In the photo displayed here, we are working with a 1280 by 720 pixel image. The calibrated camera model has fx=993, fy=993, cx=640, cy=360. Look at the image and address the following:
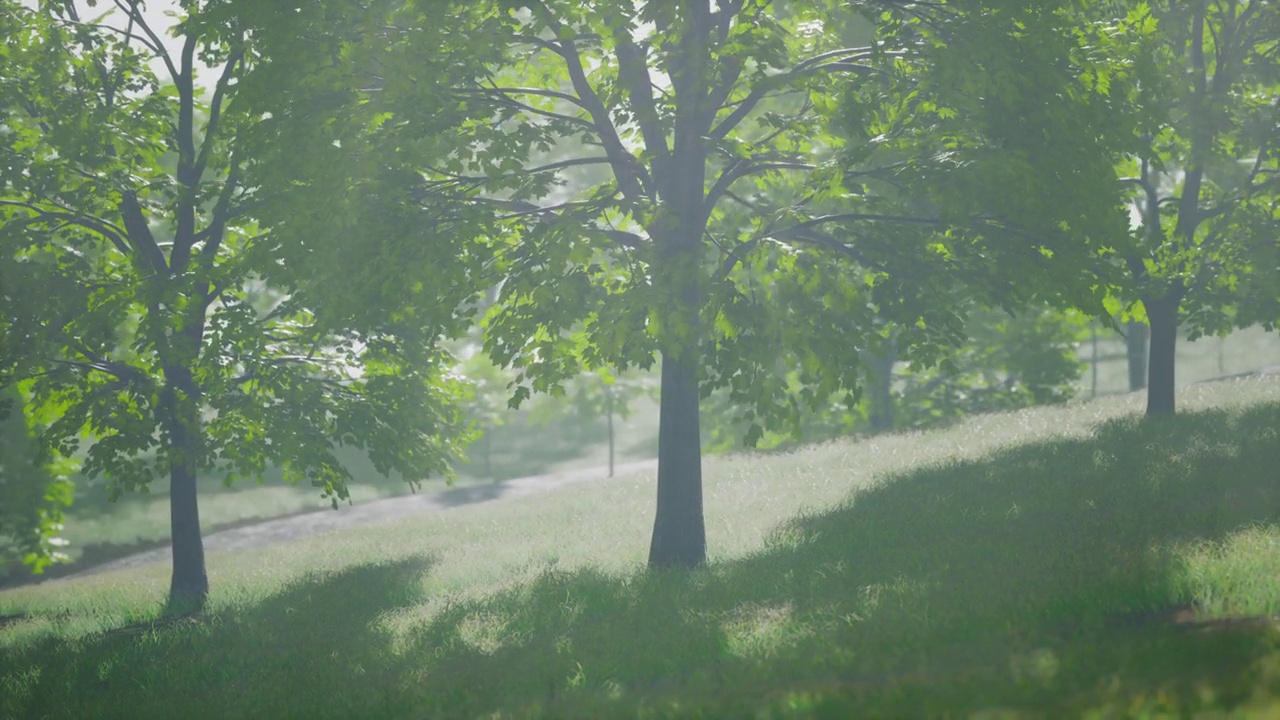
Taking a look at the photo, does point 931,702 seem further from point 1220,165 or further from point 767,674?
point 1220,165

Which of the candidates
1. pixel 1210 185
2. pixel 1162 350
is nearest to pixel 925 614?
pixel 1162 350

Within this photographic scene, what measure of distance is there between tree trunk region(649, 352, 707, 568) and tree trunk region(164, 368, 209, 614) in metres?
6.91

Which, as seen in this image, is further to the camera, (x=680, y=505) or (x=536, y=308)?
(x=680, y=505)

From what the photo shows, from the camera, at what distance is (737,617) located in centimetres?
880

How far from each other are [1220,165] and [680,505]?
11.7 metres

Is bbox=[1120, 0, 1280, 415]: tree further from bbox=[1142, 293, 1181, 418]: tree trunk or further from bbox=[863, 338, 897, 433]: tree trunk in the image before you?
bbox=[863, 338, 897, 433]: tree trunk

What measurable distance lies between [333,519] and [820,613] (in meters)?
25.7

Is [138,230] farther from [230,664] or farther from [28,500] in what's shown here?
[28,500]

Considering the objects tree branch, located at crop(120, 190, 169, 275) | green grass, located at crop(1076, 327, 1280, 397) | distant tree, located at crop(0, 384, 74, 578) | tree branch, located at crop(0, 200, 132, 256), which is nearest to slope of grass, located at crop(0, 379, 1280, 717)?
tree branch, located at crop(120, 190, 169, 275)

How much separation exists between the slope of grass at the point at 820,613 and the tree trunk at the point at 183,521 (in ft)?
1.81

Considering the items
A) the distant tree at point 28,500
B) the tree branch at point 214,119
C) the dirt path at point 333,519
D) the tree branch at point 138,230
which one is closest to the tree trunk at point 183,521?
the tree branch at point 138,230

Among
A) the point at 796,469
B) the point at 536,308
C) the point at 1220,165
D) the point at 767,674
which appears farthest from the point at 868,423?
the point at 767,674

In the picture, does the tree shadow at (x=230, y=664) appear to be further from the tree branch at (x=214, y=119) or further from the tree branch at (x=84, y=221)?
the tree branch at (x=214, y=119)

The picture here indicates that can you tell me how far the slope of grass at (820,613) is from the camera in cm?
625
